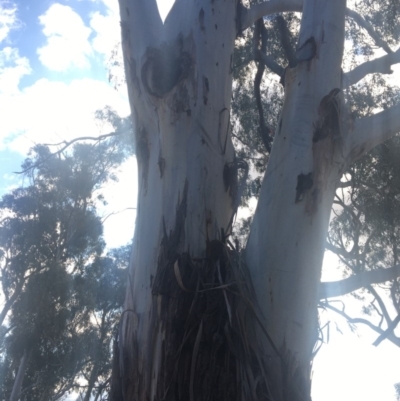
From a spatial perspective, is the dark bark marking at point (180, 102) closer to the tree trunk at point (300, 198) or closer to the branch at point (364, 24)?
the tree trunk at point (300, 198)

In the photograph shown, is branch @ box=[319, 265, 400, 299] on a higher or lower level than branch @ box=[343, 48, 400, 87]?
lower

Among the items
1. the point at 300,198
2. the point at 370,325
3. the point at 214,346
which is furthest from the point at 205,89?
the point at 370,325

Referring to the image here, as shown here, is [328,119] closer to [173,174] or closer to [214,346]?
[173,174]

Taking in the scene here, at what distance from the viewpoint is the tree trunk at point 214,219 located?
1.53 metres

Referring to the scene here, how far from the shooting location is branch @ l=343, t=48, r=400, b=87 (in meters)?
2.85

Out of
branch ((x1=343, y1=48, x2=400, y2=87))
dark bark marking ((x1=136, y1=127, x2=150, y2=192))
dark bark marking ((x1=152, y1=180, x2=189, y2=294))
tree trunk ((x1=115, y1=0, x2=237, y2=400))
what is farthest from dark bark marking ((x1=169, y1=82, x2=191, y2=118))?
branch ((x1=343, y1=48, x2=400, y2=87))

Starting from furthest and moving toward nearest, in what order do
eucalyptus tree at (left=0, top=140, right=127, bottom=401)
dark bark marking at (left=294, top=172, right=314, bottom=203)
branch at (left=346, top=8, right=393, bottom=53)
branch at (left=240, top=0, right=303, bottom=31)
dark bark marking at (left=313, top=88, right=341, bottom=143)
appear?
1. eucalyptus tree at (left=0, top=140, right=127, bottom=401)
2. branch at (left=346, top=8, right=393, bottom=53)
3. branch at (left=240, top=0, right=303, bottom=31)
4. dark bark marking at (left=313, top=88, right=341, bottom=143)
5. dark bark marking at (left=294, top=172, right=314, bottom=203)

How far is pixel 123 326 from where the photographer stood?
1.76 m

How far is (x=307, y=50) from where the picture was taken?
2004 mm

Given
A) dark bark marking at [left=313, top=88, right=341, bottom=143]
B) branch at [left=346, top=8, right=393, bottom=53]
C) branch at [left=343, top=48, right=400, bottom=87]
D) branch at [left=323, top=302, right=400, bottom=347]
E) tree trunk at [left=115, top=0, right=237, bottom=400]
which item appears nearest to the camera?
tree trunk at [left=115, top=0, right=237, bottom=400]

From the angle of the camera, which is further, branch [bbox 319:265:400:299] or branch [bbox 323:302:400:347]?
branch [bbox 323:302:400:347]

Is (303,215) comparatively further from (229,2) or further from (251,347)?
(229,2)

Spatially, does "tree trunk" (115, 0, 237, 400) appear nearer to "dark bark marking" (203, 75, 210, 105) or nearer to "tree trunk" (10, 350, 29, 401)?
"dark bark marking" (203, 75, 210, 105)

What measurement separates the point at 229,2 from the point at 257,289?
1.41 m
